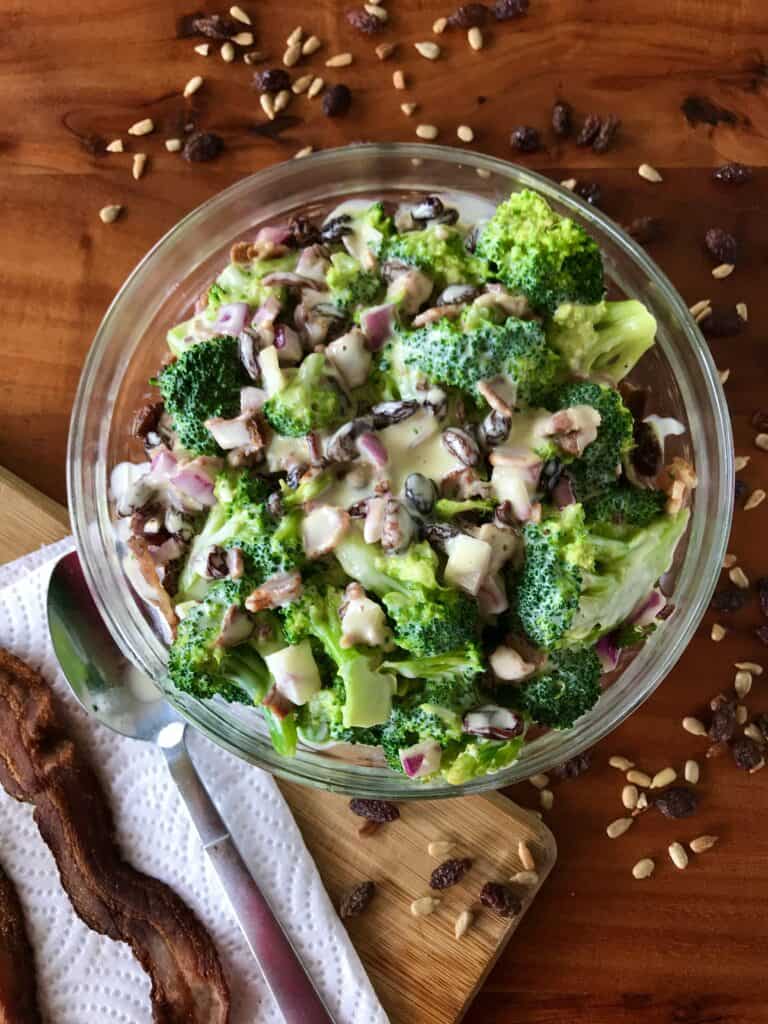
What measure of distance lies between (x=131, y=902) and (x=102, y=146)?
154cm

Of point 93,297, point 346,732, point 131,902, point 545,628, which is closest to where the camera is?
point 545,628

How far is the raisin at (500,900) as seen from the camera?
2020 mm

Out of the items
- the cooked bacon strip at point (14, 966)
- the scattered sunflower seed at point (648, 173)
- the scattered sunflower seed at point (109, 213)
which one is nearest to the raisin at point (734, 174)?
the scattered sunflower seed at point (648, 173)

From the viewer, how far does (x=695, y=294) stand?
83.7 inches

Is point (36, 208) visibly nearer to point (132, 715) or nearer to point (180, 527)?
point (180, 527)

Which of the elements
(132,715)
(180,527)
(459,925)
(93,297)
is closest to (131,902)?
(132,715)

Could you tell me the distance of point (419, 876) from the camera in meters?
2.07

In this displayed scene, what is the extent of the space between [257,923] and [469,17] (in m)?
1.87

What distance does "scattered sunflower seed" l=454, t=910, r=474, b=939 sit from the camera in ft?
6.66

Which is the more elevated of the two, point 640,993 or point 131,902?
point 131,902

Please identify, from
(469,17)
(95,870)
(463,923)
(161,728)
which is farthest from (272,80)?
(463,923)

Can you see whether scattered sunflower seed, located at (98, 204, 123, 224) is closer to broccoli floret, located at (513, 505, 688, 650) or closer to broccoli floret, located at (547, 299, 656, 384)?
broccoli floret, located at (547, 299, 656, 384)

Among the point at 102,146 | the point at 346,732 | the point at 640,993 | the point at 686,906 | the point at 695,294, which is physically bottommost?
the point at 640,993

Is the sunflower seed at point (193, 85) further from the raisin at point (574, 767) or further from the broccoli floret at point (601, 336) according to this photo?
the raisin at point (574, 767)
